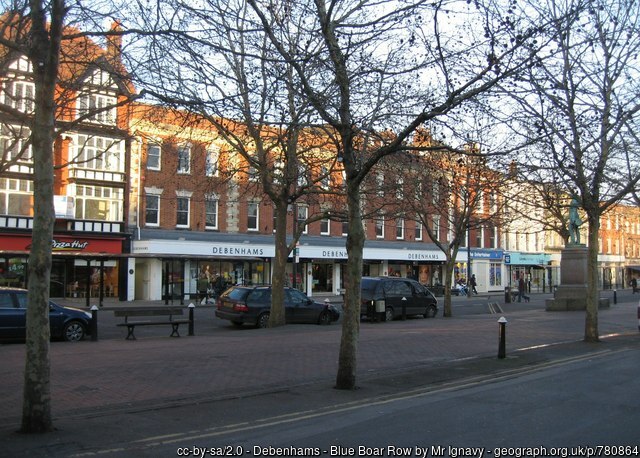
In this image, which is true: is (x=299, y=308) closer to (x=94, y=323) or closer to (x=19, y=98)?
(x=94, y=323)

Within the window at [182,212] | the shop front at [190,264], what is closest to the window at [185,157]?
the shop front at [190,264]

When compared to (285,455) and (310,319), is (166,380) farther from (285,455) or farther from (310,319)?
(310,319)

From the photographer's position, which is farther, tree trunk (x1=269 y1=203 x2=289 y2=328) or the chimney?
tree trunk (x1=269 y1=203 x2=289 y2=328)

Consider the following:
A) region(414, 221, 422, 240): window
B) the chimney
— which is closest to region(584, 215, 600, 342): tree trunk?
the chimney

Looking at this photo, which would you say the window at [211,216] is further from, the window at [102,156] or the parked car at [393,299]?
the parked car at [393,299]

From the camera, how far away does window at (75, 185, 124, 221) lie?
34.0m

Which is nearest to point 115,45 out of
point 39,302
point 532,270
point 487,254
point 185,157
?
point 39,302

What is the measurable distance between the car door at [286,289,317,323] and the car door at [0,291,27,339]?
9124mm

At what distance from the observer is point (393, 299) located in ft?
79.8

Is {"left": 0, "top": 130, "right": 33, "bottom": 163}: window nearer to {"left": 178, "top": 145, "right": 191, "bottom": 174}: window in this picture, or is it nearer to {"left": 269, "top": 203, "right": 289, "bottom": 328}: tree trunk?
{"left": 178, "top": 145, "right": 191, "bottom": 174}: window

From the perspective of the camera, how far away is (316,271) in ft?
146

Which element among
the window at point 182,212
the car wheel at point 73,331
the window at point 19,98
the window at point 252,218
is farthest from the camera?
the window at point 252,218

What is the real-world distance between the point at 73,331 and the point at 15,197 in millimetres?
18956

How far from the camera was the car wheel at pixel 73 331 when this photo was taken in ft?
53.2
